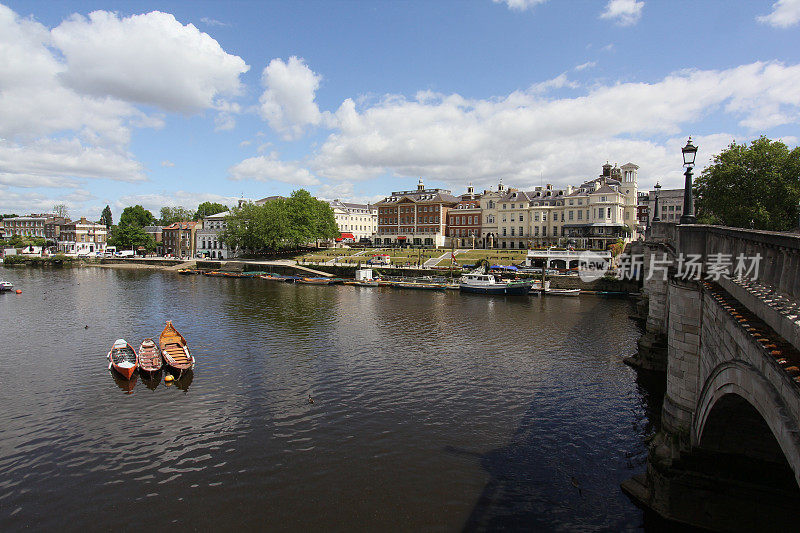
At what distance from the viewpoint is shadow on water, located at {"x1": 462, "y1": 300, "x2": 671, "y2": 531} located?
1423 cm

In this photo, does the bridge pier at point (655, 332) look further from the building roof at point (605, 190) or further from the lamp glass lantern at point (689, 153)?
the building roof at point (605, 190)

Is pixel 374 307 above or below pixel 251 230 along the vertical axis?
below

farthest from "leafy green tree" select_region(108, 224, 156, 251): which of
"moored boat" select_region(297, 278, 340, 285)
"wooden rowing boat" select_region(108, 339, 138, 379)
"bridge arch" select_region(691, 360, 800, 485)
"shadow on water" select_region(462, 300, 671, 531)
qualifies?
A: "bridge arch" select_region(691, 360, 800, 485)

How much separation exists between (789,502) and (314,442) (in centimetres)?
1598

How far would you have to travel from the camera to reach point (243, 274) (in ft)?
311

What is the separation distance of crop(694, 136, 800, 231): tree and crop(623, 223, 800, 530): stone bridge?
126 feet

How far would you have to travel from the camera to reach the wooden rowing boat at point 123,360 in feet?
87.5

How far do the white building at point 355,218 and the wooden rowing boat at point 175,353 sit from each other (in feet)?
355

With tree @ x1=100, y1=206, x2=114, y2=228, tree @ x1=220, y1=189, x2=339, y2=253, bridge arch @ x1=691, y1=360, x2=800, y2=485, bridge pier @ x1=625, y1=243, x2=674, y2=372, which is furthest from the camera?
tree @ x1=100, y1=206, x2=114, y2=228

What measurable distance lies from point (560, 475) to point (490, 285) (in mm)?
49366

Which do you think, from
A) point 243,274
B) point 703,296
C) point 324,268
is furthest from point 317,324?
point 243,274

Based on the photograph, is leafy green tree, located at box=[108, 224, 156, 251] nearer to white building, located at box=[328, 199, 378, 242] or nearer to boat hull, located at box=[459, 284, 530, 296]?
white building, located at box=[328, 199, 378, 242]

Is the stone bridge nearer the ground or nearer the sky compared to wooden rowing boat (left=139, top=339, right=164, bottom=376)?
nearer the sky

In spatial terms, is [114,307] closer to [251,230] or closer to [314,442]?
[314,442]
